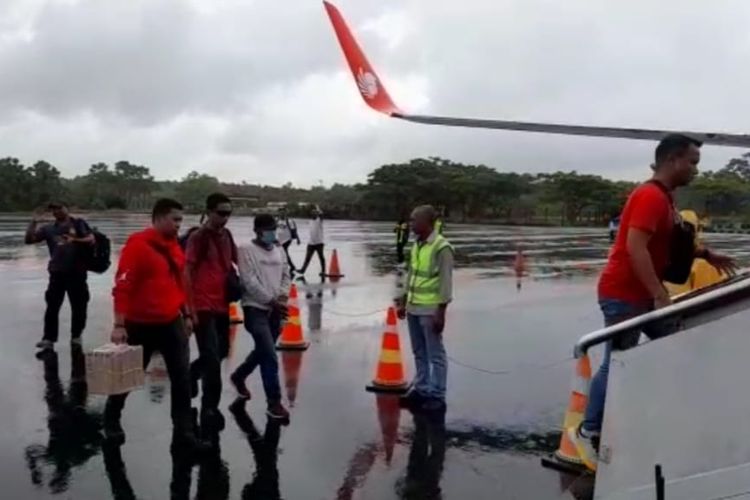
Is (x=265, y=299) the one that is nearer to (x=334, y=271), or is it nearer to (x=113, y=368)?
(x=113, y=368)

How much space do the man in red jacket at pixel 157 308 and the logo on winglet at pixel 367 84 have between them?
15.7 feet

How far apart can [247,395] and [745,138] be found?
426 centimetres

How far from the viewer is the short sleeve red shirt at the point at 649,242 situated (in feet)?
12.9

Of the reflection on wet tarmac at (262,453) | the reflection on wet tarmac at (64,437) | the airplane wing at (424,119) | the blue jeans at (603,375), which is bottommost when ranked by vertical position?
the reflection on wet tarmac at (64,437)

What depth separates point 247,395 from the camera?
6977 mm

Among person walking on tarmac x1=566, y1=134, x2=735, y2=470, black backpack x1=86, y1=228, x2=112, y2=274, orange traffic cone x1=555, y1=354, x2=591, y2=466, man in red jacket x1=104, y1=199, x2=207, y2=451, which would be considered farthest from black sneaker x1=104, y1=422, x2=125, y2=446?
black backpack x1=86, y1=228, x2=112, y2=274

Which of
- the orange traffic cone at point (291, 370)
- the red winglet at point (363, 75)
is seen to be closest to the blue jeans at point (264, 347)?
the orange traffic cone at point (291, 370)

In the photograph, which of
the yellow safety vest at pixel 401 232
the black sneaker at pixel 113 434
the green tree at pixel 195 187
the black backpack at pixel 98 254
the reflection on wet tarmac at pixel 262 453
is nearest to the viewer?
the reflection on wet tarmac at pixel 262 453

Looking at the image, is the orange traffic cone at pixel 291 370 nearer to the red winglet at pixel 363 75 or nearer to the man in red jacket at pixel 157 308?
the man in red jacket at pixel 157 308

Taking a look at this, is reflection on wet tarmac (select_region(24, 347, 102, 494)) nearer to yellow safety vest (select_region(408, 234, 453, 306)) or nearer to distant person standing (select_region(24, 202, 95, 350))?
distant person standing (select_region(24, 202, 95, 350))

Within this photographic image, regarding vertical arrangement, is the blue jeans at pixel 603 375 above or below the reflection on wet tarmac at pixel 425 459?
above

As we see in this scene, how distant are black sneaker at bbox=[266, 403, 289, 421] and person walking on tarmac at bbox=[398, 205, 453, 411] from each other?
1.05m

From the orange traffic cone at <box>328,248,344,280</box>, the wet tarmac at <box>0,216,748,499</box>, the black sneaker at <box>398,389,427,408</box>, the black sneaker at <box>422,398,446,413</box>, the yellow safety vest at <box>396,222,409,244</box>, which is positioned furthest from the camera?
the yellow safety vest at <box>396,222,409,244</box>

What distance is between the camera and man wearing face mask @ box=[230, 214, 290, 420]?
249 inches
